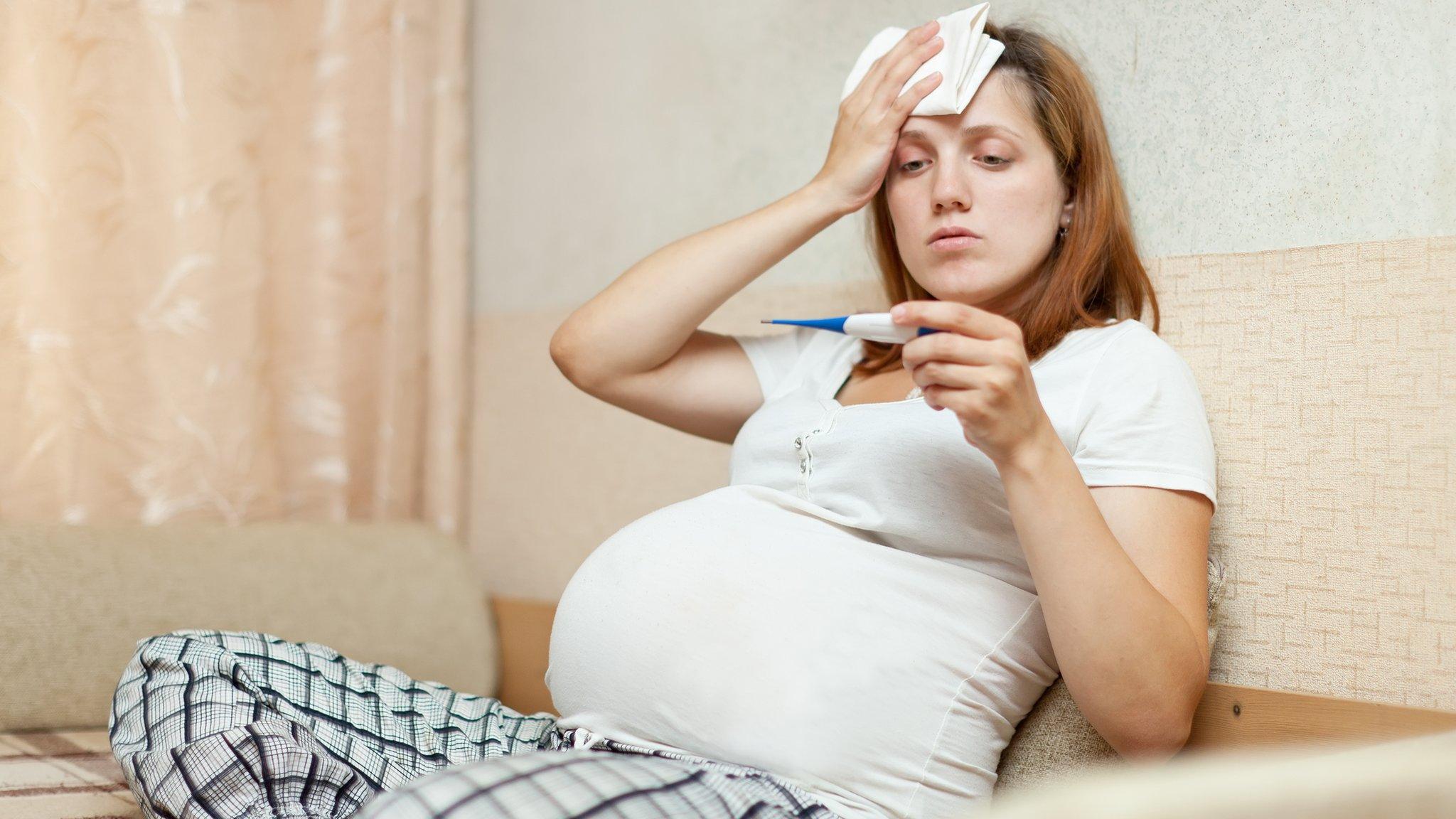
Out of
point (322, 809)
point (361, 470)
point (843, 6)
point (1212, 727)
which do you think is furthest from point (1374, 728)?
point (361, 470)

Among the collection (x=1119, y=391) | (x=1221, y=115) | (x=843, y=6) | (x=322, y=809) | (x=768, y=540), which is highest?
(x=843, y=6)

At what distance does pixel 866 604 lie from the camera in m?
0.94

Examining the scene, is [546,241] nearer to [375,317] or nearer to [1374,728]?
[375,317]

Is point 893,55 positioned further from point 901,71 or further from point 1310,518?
point 1310,518

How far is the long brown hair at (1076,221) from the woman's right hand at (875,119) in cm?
8

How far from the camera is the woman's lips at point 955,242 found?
1075 millimetres

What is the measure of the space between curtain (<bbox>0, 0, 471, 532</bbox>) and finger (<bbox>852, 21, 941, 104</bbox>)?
3.21ft

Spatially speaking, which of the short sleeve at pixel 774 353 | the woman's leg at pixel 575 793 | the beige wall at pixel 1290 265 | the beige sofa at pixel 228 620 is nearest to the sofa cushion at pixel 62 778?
the beige sofa at pixel 228 620

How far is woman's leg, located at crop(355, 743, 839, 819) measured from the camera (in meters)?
0.66

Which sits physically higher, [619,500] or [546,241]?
[546,241]

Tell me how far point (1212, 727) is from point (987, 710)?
8.5 inches

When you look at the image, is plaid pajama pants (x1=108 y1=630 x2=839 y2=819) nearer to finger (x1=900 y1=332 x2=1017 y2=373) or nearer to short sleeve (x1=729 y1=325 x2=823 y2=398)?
finger (x1=900 y1=332 x2=1017 y2=373)

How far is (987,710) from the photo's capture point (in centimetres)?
96

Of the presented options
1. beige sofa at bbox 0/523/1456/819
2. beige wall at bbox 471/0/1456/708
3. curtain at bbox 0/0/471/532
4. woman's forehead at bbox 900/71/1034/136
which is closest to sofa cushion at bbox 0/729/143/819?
beige sofa at bbox 0/523/1456/819
